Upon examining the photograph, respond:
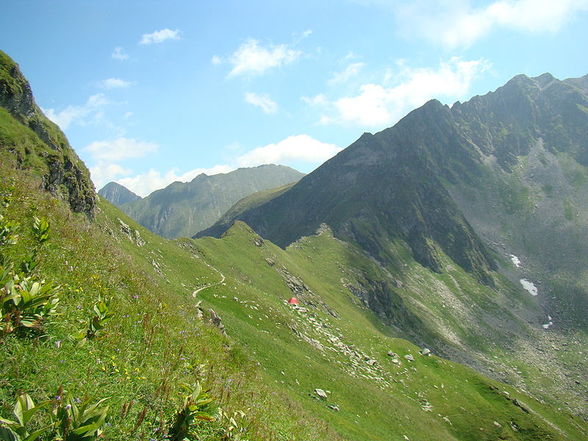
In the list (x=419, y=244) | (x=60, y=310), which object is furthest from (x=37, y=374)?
(x=419, y=244)

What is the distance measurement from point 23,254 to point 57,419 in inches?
226

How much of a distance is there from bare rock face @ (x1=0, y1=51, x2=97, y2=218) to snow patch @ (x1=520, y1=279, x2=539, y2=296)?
19207 cm

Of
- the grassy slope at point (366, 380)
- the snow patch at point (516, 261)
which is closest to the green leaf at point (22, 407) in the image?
the grassy slope at point (366, 380)

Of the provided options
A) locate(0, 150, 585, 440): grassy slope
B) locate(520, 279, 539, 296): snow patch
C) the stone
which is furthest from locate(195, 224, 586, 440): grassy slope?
locate(520, 279, 539, 296): snow patch

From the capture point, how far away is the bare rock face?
39.0 m

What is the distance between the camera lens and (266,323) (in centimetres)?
4119

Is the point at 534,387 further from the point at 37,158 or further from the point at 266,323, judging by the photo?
the point at 37,158

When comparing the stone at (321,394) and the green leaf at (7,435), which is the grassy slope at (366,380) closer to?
the stone at (321,394)

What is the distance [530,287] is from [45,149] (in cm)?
20235

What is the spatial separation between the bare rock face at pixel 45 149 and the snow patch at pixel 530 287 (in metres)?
192

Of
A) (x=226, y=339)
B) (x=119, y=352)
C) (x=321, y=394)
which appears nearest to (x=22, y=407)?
(x=119, y=352)

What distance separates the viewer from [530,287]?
17750 centimetres

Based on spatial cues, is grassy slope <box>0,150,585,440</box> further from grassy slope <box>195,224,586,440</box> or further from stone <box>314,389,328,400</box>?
stone <box>314,389,328,400</box>

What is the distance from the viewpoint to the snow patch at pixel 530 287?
569 feet
